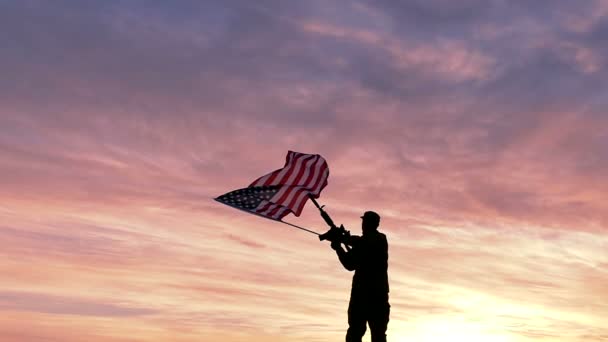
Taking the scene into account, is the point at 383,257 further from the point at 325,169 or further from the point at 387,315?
the point at 325,169

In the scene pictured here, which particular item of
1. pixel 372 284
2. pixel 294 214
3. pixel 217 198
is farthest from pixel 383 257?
pixel 217 198

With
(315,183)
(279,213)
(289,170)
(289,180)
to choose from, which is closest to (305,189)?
(315,183)

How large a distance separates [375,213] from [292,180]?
238 cm

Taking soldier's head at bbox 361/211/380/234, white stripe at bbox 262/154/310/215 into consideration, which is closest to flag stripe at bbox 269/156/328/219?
white stripe at bbox 262/154/310/215

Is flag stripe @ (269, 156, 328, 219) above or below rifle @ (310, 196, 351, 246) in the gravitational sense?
above

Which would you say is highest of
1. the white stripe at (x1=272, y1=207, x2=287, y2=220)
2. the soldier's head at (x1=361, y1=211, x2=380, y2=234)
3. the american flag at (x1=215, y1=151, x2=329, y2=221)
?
the american flag at (x1=215, y1=151, x2=329, y2=221)

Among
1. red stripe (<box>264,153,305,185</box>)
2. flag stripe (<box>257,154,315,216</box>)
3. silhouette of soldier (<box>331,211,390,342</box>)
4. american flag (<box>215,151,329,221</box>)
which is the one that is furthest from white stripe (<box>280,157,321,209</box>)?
silhouette of soldier (<box>331,211,390,342</box>)

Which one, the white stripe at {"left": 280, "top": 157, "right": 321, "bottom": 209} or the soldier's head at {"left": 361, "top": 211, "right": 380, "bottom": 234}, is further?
the white stripe at {"left": 280, "top": 157, "right": 321, "bottom": 209}

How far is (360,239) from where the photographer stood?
17.4 m

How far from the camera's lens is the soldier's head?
17453 mm

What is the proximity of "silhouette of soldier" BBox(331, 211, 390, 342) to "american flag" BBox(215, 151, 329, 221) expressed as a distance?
176 cm

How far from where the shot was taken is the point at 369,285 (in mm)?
17500

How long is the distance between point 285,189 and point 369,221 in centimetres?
238

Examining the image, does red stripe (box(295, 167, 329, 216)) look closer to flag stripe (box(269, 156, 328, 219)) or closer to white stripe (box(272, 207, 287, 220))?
flag stripe (box(269, 156, 328, 219))
